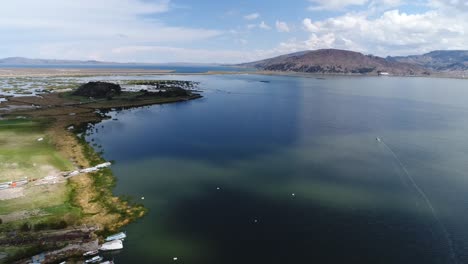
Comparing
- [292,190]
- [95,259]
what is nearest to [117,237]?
[95,259]

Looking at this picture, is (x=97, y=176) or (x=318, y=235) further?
(x=97, y=176)

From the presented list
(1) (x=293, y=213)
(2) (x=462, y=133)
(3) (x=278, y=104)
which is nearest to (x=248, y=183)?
(1) (x=293, y=213)

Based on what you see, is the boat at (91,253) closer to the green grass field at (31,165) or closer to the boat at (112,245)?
the boat at (112,245)

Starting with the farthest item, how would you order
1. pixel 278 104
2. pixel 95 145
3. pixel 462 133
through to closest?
pixel 278 104 → pixel 462 133 → pixel 95 145

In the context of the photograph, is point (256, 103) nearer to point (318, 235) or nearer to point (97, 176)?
point (97, 176)

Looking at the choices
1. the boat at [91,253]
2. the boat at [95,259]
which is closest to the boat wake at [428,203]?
the boat at [95,259]

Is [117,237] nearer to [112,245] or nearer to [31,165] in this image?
[112,245]
